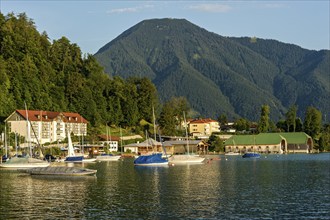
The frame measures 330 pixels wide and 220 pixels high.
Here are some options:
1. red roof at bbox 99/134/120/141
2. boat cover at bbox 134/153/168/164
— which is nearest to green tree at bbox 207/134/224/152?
A: red roof at bbox 99/134/120/141

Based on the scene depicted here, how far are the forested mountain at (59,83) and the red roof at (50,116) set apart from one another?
4318 mm

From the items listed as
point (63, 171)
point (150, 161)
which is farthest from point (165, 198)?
point (150, 161)

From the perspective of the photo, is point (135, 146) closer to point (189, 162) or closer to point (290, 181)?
point (189, 162)

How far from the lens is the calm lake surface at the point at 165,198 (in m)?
38.9

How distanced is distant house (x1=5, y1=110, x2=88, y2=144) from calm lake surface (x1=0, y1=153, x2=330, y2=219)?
2922 inches

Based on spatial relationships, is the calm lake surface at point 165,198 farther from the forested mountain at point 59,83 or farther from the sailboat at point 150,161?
the forested mountain at point 59,83

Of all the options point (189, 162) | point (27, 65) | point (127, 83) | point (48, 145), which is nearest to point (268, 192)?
point (189, 162)

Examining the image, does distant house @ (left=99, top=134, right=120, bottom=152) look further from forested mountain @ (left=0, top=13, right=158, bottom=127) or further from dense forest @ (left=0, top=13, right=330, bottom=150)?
forested mountain @ (left=0, top=13, right=158, bottom=127)

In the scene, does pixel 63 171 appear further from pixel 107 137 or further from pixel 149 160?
pixel 107 137

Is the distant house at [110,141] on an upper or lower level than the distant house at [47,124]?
lower

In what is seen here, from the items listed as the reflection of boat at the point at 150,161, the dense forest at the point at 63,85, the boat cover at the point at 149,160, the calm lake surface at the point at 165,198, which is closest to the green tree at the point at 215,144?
the dense forest at the point at 63,85

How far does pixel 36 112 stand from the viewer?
146375 mm

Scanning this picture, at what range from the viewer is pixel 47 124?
5812 inches

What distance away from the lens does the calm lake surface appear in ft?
128
